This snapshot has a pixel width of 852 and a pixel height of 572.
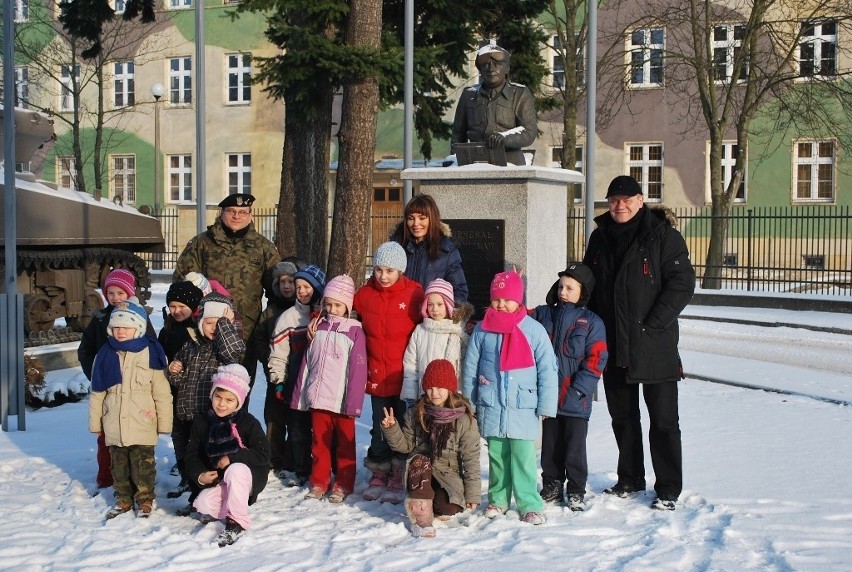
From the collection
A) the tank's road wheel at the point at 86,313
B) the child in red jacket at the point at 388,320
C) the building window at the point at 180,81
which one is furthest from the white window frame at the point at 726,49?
the child in red jacket at the point at 388,320

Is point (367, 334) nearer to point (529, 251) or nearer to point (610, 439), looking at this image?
point (529, 251)

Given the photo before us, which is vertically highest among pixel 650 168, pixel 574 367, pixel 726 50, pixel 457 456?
pixel 726 50

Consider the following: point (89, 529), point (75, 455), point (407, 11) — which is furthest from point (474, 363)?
point (407, 11)

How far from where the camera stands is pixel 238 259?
23.0 ft

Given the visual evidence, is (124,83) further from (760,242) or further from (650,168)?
(760,242)

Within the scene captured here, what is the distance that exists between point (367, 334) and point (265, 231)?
76.1ft

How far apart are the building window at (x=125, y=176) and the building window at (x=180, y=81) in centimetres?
246

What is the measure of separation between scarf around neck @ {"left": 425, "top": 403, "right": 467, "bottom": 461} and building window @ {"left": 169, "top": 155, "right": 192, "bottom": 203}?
28.8m

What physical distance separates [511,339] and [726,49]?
21.9 meters

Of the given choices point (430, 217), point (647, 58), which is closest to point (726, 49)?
point (647, 58)

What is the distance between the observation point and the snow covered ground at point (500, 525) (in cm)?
518

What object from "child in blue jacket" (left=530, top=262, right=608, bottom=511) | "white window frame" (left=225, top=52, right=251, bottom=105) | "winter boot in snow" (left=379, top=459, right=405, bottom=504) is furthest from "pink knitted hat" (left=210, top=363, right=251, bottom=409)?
"white window frame" (left=225, top=52, right=251, bottom=105)

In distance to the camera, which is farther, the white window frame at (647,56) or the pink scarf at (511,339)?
the white window frame at (647,56)

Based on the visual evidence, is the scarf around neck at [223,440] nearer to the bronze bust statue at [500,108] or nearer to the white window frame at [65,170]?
the bronze bust statue at [500,108]
